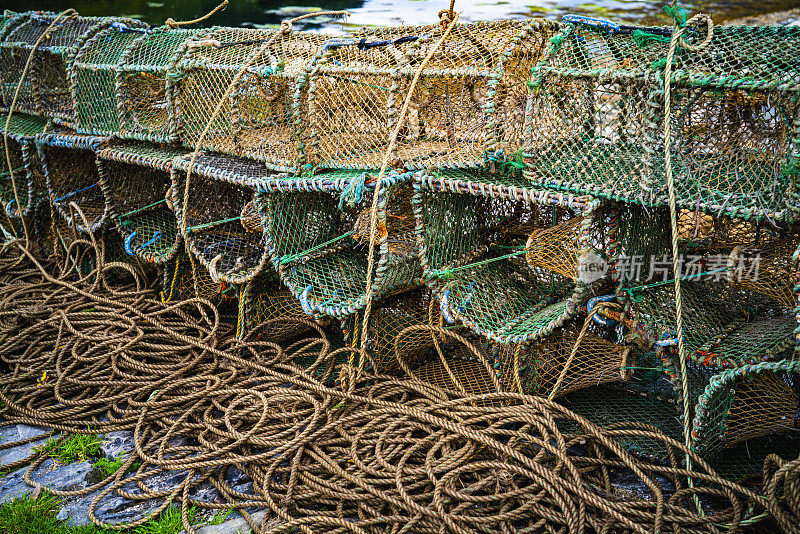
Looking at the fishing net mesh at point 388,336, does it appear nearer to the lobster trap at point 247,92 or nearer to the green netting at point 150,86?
the lobster trap at point 247,92

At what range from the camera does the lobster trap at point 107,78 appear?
3436mm

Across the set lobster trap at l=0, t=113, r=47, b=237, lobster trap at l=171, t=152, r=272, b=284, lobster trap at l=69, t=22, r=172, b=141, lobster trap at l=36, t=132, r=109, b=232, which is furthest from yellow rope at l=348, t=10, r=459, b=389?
lobster trap at l=0, t=113, r=47, b=237

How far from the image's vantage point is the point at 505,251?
119 inches

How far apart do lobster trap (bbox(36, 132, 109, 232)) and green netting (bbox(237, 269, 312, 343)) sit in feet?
3.66

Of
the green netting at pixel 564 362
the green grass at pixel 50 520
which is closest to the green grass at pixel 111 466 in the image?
the green grass at pixel 50 520

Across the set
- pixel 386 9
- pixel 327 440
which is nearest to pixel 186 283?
pixel 327 440

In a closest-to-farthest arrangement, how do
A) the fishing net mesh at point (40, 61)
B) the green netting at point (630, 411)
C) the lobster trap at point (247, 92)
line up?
the green netting at point (630, 411) < the lobster trap at point (247, 92) < the fishing net mesh at point (40, 61)

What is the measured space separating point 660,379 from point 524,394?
86cm

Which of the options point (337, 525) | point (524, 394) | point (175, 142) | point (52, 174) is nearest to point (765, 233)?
point (524, 394)

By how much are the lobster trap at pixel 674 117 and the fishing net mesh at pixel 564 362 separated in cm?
69

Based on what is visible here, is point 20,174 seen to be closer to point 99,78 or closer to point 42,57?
point 42,57

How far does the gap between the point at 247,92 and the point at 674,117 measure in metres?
1.93

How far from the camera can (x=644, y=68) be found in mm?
2102

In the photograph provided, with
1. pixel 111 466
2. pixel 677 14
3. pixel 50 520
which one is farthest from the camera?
pixel 111 466
